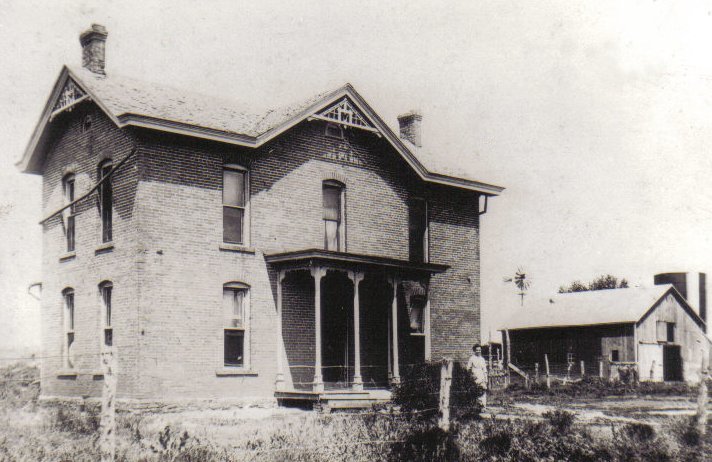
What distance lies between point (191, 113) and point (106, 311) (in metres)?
5.20

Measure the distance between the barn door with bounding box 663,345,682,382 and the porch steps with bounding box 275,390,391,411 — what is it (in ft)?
92.3

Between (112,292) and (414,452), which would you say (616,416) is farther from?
(112,292)

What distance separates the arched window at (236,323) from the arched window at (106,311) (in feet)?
8.91

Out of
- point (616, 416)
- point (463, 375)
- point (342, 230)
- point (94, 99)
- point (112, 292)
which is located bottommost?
point (616, 416)

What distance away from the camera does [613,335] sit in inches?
1654

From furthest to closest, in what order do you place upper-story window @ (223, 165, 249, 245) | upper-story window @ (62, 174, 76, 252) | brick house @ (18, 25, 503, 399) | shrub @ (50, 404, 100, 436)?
1. upper-story window @ (62, 174, 76, 252)
2. upper-story window @ (223, 165, 249, 245)
3. brick house @ (18, 25, 503, 399)
4. shrub @ (50, 404, 100, 436)

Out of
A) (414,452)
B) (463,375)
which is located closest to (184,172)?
(463,375)

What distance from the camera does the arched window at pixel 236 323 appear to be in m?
19.4

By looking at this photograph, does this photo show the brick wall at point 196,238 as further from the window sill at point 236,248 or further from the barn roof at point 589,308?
the barn roof at point 589,308

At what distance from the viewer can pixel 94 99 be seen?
19.2 m

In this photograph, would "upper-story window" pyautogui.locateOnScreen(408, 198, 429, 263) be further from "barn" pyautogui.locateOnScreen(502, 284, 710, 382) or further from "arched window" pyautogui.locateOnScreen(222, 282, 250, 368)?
"barn" pyautogui.locateOnScreen(502, 284, 710, 382)

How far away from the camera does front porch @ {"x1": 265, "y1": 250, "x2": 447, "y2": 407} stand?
19547mm

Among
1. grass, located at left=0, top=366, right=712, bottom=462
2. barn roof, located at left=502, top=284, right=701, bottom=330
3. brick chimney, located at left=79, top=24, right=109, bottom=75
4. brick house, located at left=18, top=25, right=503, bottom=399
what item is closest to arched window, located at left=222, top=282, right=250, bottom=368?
brick house, located at left=18, top=25, right=503, bottom=399

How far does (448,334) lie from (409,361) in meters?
1.80
